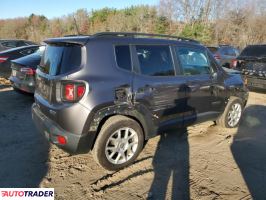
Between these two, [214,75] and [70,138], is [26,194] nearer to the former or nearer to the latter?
[70,138]

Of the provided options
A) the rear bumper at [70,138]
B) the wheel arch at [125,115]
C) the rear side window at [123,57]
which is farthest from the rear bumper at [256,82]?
the rear bumper at [70,138]

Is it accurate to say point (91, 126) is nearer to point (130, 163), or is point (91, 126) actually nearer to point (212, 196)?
point (130, 163)

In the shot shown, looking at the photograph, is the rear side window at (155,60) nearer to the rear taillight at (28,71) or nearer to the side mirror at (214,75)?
the side mirror at (214,75)

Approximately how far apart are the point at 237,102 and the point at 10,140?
457 cm

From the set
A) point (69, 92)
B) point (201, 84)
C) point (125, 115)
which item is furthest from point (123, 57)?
point (201, 84)

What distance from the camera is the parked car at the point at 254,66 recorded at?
922cm

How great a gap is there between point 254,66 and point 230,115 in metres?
4.16

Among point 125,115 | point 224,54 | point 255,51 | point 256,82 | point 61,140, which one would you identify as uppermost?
point 255,51

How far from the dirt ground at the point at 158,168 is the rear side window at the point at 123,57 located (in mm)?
1502

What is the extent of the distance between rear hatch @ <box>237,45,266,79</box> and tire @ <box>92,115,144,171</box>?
6.51 m

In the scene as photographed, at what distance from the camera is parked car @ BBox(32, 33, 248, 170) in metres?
3.68

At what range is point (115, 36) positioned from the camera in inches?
159

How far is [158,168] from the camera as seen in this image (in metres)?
4.25

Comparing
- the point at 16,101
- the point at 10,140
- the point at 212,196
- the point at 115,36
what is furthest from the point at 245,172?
the point at 16,101
